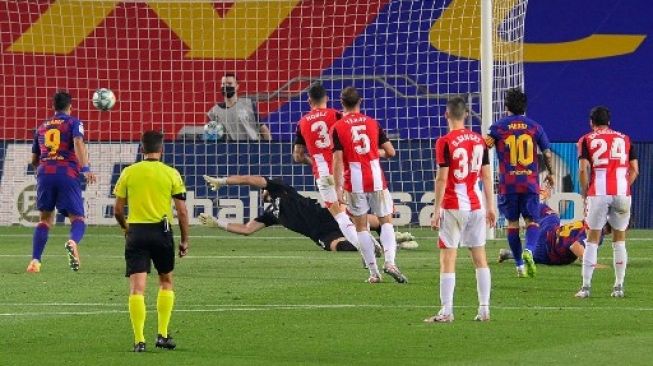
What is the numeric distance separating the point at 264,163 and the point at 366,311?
14293 millimetres

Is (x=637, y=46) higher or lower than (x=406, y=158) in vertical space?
higher

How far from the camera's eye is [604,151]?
16.2 meters

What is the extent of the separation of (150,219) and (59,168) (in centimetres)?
783

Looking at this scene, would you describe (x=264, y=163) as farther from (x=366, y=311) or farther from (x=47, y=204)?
(x=366, y=311)

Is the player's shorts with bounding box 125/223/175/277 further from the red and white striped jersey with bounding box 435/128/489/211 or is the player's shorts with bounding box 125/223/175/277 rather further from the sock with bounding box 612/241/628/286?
the sock with bounding box 612/241/628/286

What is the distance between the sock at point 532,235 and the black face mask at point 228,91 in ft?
33.2

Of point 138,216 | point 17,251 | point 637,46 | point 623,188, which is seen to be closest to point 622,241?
point 623,188

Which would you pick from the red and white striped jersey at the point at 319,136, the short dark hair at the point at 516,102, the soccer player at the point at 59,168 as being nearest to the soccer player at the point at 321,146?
the red and white striped jersey at the point at 319,136

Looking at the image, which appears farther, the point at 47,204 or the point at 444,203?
the point at 47,204

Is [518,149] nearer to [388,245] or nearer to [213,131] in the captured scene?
[388,245]

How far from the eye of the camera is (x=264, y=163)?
94.6 feet

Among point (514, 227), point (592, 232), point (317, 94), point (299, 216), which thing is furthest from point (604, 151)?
point (299, 216)

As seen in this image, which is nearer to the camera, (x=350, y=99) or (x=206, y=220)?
(x=350, y=99)

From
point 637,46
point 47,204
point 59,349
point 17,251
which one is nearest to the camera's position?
point 59,349
